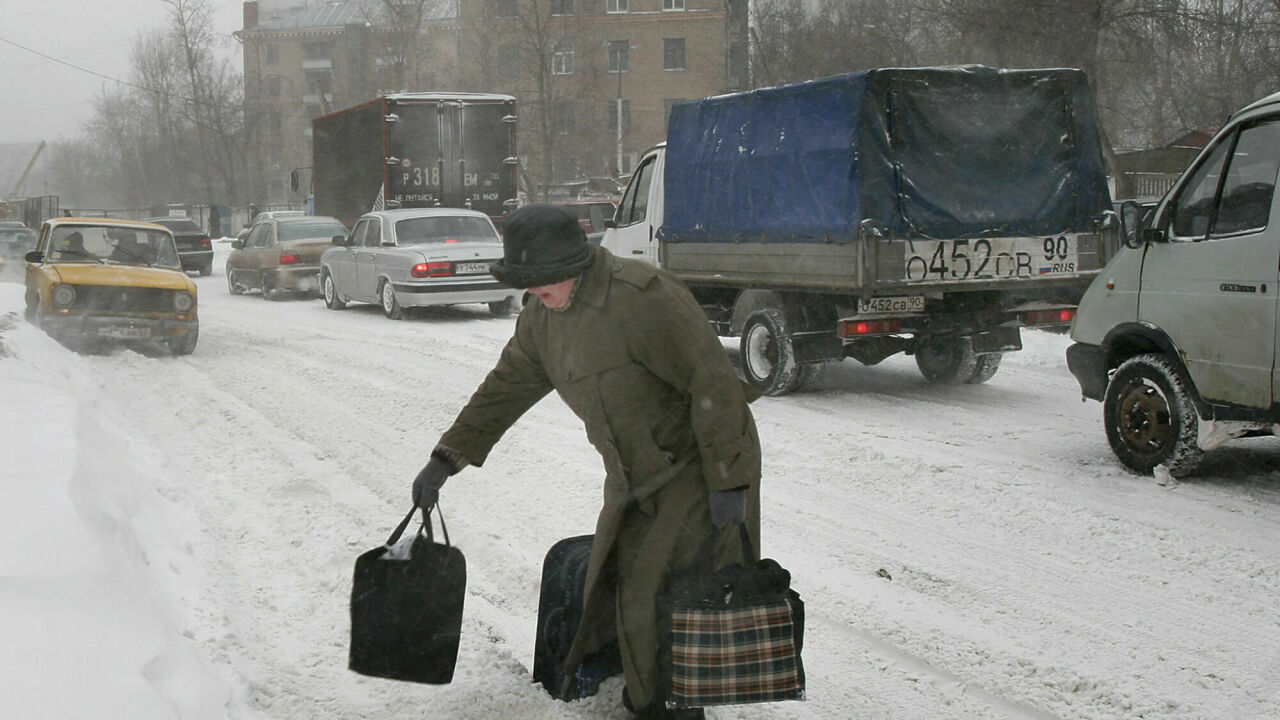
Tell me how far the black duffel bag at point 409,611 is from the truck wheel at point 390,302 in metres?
14.6

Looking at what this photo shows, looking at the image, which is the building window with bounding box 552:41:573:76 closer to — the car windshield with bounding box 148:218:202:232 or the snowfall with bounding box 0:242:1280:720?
the car windshield with bounding box 148:218:202:232

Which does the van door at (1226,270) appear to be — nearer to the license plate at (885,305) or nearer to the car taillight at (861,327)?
the license plate at (885,305)

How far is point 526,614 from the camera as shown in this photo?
207 inches

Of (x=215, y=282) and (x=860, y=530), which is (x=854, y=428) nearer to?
(x=860, y=530)

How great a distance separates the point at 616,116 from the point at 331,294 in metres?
47.2

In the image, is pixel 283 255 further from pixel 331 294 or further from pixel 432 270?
pixel 432 270

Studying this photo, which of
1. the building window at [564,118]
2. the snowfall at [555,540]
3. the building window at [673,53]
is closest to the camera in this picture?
the snowfall at [555,540]

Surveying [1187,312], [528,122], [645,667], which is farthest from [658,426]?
[528,122]

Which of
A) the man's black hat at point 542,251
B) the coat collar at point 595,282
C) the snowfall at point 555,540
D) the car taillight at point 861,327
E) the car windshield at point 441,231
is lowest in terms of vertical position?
the snowfall at point 555,540

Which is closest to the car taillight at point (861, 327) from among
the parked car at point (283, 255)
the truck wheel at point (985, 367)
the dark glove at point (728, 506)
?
the truck wheel at point (985, 367)

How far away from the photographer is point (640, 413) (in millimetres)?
3533

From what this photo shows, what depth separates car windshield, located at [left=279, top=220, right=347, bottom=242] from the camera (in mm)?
23656

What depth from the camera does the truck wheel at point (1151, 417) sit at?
7.32 meters

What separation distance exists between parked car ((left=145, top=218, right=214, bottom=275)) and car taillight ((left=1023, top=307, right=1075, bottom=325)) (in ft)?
85.3
